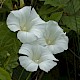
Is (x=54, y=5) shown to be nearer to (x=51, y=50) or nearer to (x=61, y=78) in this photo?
(x=51, y=50)

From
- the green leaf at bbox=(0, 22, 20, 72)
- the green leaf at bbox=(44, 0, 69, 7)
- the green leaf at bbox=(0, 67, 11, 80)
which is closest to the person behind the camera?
the green leaf at bbox=(0, 67, 11, 80)

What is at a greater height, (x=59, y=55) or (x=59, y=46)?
(x=59, y=46)

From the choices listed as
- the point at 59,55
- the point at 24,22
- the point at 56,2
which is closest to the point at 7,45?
the point at 24,22

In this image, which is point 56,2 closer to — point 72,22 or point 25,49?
point 72,22

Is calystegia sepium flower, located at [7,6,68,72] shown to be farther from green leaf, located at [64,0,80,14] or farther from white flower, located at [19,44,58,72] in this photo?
green leaf, located at [64,0,80,14]

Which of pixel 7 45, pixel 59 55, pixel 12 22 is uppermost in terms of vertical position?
pixel 12 22

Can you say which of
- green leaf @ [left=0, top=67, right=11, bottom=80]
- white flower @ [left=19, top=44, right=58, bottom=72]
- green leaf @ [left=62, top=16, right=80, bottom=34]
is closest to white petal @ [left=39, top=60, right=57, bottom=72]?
white flower @ [left=19, top=44, right=58, bottom=72]

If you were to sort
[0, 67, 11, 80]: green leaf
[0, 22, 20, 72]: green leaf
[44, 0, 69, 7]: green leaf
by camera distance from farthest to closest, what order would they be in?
[44, 0, 69, 7]: green leaf
[0, 22, 20, 72]: green leaf
[0, 67, 11, 80]: green leaf

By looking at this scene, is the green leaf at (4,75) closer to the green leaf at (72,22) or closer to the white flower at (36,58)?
the white flower at (36,58)
